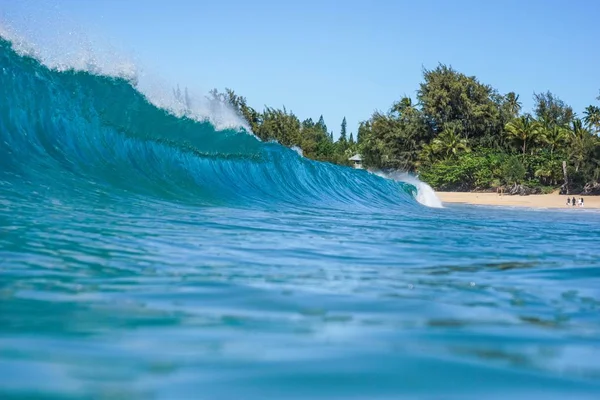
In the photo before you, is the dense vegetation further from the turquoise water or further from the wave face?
the turquoise water

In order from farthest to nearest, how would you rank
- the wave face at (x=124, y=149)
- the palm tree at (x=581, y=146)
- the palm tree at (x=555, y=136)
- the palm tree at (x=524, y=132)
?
the palm tree at (x=524, y=132) → the palm tree at (x=555, y=136) → the palm tree at (x=581, y=146) → the wave face at (x=124, y=149)

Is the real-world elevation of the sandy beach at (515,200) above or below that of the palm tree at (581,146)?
below

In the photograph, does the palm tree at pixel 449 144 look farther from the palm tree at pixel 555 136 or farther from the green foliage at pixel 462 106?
the palm tree at pixel 555 136

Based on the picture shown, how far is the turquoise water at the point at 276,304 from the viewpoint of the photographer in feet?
5.60

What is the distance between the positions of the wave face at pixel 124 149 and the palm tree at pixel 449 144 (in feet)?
117

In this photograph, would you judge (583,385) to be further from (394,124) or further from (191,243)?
→ (394,124)

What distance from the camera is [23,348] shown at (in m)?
1.87

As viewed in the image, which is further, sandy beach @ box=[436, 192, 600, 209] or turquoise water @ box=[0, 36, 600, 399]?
sandy beach @ box=[436, 192, 600, 209]

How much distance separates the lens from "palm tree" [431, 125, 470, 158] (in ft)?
162

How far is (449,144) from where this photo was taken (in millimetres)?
49406

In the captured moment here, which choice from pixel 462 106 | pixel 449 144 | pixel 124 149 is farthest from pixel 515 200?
pixel 124 149

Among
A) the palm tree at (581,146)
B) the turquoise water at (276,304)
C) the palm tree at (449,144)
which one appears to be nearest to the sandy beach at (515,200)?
the palm tree at (581,146)

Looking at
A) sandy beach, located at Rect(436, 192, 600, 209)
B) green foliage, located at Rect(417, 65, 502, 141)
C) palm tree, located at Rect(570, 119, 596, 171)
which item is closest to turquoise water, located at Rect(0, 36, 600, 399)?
sandy beach, located at Rect(436, 192, 600, 209)

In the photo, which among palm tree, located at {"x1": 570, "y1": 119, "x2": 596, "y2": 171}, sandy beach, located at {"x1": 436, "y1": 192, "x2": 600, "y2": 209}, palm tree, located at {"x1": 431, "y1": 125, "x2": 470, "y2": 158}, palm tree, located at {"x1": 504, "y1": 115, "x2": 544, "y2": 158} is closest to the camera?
sandy beach, located at {"x1": 436, "y1": 192, "x2": 600, "y2": 209}
